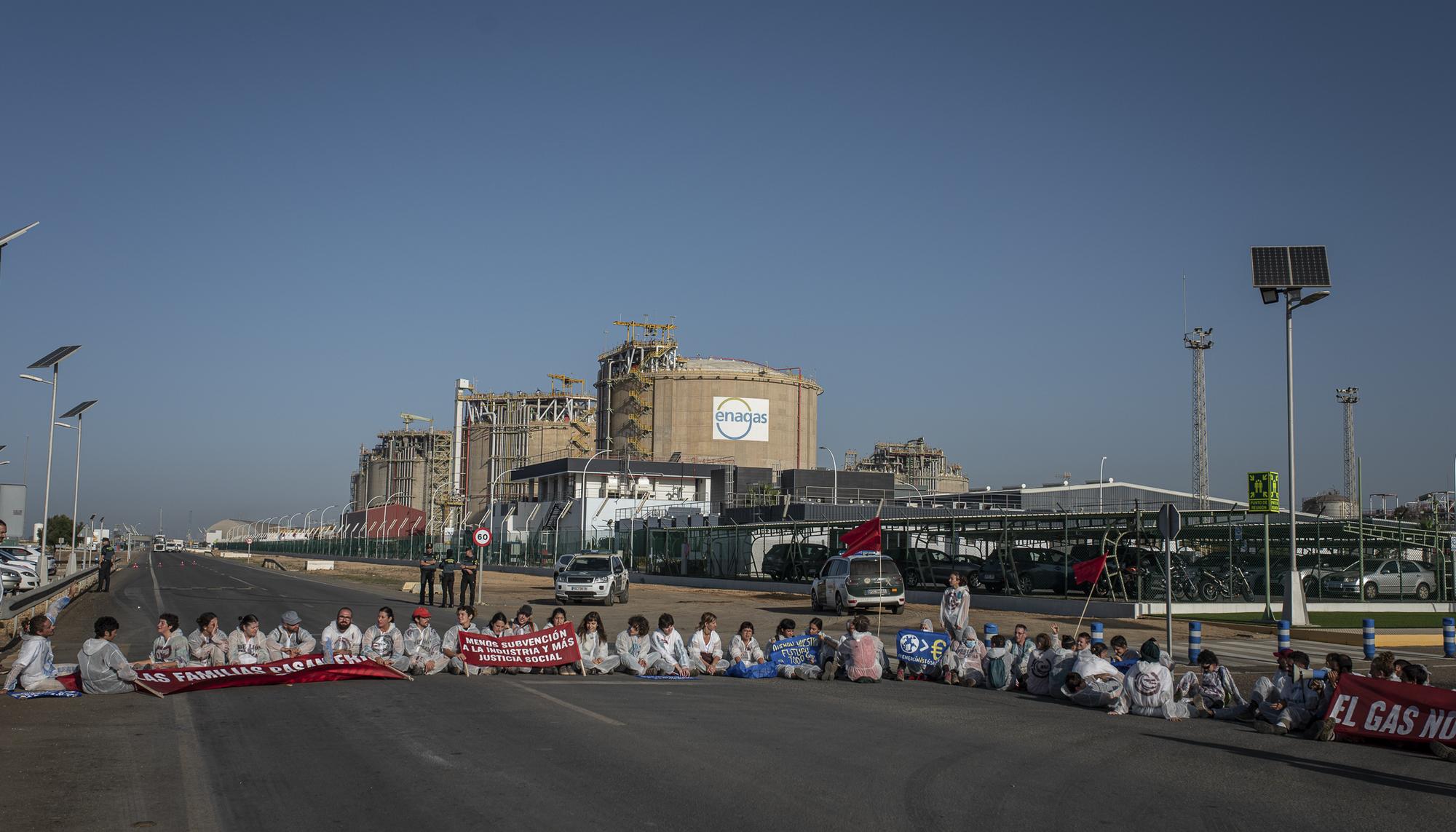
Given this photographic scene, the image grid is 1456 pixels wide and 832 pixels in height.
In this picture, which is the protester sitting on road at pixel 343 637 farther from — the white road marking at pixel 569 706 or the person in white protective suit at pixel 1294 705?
the person in white protective suit at pixel 1294 705

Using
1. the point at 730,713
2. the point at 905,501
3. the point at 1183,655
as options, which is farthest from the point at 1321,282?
the point at 905,501

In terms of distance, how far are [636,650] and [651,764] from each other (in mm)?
8254

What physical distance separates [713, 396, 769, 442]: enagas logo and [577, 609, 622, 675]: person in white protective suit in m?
75.4

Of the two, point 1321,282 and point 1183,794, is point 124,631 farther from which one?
point 1321,282

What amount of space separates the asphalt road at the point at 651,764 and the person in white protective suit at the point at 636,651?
82.2 inches

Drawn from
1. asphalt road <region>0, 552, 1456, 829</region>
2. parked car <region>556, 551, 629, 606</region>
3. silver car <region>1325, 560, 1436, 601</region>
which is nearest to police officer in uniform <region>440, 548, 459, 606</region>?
parked car <region>556, 551, 629, 606</region>

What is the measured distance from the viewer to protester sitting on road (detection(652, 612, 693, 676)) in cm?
1777

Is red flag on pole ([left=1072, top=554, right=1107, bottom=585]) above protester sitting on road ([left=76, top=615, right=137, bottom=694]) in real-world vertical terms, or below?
above

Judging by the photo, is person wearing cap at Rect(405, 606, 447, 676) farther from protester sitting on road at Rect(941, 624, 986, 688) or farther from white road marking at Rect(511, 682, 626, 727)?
protester sitting on road at Rect(941, 624, 986, 688)

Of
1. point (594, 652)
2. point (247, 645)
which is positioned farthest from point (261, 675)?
point (594, 652)

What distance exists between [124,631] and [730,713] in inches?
687

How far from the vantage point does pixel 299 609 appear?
104 feet

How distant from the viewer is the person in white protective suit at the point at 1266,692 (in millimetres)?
13312

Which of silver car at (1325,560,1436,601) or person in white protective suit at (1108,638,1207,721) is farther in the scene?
silver car at (1325,560,1436,601)
